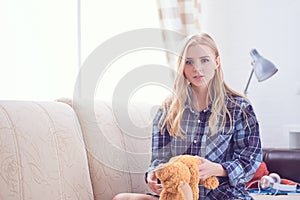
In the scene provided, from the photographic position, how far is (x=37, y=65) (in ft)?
7.48

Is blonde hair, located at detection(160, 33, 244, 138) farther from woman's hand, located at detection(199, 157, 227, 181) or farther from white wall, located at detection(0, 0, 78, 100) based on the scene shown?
white wall, located at detection(0, 0, 78, 100)

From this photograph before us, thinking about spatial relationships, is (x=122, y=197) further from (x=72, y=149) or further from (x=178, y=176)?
(x=178, y=176)

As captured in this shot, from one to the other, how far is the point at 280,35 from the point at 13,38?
6.25 ft

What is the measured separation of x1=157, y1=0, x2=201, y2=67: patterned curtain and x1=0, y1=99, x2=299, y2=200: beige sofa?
90 cm

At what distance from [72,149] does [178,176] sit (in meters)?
0.46

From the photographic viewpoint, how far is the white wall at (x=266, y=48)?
324 centimetres

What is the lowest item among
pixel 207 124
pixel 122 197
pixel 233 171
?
pixel 122 197

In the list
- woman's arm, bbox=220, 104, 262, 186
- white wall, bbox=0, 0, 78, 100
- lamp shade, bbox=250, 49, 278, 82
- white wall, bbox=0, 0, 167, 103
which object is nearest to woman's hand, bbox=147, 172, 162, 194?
woman's arm, bbox=220, 104, 262, 186

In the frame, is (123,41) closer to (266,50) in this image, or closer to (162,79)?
(162,79)

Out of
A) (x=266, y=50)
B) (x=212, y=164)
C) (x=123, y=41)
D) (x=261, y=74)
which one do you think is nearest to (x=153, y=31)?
(x=123, y=41)

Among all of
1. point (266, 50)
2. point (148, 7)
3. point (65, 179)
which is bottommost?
point (65, 179)

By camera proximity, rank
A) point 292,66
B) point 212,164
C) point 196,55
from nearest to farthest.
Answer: point 212,164 → point 196,55 → point 292,66

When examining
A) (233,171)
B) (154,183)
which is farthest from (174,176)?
(233,171)

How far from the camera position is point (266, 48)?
3.32 meters
